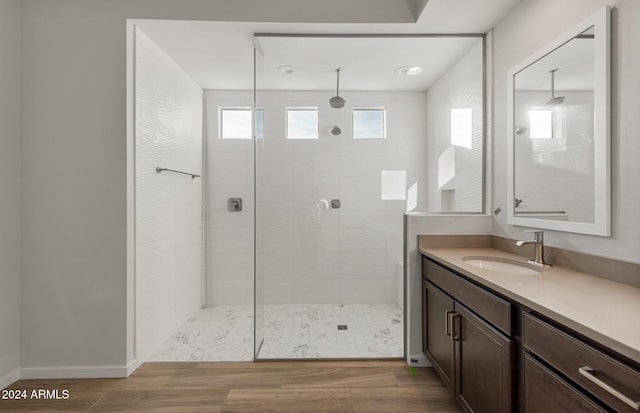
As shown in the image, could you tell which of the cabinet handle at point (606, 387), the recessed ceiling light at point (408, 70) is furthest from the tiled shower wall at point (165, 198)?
the cabinet handle at point (606, 387)

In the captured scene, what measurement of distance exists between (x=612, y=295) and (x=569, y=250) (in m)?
0.49

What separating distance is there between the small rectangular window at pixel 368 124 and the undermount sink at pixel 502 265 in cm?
107

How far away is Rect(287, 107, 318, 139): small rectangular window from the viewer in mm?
2344

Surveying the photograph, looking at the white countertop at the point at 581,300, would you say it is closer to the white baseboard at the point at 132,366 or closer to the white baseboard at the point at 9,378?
the white baseboard at the point at 132,366

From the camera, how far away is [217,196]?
3371 mm

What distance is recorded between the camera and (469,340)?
1523mm

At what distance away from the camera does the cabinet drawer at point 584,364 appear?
75 cm

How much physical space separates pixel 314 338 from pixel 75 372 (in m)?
1.60

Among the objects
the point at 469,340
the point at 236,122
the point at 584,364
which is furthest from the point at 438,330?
the point at 236,122

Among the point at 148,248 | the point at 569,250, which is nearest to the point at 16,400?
the point at 148,248

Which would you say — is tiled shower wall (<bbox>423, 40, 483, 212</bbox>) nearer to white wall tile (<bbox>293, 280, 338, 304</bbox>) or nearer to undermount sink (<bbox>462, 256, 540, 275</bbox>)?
undermount sink (<bbox>462, 256, 540, 275</bbox>)

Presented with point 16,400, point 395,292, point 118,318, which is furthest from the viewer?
point 395,292

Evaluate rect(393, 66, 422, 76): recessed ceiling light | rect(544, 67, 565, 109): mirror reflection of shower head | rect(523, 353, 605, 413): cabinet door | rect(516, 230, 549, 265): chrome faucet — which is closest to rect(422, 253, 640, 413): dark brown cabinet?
rect(523, 353, 605, 413): cabinet door

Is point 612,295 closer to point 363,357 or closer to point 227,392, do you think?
point 363,357
